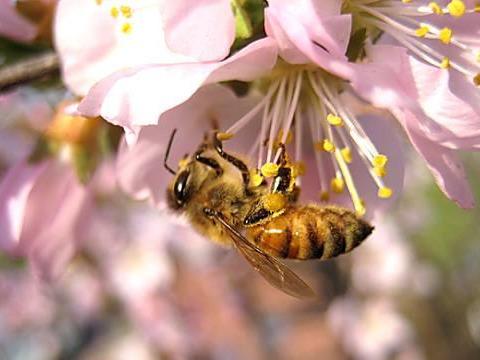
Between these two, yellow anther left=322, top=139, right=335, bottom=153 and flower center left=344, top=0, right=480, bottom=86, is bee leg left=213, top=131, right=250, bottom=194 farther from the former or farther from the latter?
flower center left=344, top=0, right=480, bottom=86

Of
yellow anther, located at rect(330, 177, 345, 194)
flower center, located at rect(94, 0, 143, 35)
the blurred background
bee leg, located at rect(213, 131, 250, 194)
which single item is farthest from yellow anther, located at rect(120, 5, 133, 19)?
the blurred background

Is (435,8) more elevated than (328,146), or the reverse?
(435,8)

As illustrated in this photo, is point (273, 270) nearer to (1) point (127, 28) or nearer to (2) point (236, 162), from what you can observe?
(2) point (236, 162)

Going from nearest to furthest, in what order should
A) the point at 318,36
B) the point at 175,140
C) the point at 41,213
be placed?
the point at 318,36 → the point at 175,140 → the point at 41,213

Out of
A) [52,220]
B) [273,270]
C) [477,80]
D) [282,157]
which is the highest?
[477,80]

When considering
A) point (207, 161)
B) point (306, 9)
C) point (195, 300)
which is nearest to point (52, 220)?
point (207, 161)

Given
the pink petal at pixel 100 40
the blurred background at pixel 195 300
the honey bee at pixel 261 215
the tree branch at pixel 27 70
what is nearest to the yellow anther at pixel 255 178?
the honey bee at pixel 261 215
